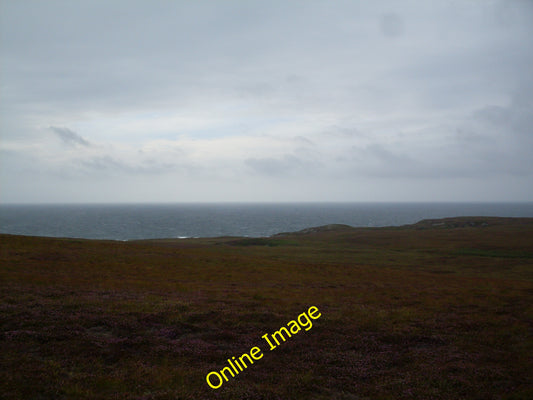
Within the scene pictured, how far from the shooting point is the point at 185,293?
997 inches

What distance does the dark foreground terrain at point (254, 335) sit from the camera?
37.6 feet

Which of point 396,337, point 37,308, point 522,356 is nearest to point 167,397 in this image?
point 396,337

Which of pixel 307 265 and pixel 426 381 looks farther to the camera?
pixel 307 265

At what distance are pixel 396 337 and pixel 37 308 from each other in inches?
745

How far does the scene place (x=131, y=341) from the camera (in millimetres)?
14867

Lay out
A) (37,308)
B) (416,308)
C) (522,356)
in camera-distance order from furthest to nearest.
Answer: (416,308)
(37,308)
(522,356)

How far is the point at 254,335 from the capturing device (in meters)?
16.3

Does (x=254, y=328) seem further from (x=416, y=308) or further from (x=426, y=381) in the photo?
(x=416, y=308)

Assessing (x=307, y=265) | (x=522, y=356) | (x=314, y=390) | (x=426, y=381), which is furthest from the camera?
(x=307, y=265)

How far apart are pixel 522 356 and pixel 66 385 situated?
57.7 ft

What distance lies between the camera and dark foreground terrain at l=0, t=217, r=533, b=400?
11453 millimetres

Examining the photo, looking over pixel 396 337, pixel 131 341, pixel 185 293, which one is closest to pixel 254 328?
pixel 131 341

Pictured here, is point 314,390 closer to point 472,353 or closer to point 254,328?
point 254,328

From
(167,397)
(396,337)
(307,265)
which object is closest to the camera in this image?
(167,397)
